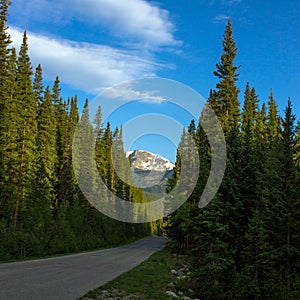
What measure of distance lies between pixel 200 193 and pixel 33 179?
23.1 m

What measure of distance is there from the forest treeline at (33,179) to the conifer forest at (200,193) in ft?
0.40

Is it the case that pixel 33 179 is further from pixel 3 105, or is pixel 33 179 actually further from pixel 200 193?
pixel 200 193

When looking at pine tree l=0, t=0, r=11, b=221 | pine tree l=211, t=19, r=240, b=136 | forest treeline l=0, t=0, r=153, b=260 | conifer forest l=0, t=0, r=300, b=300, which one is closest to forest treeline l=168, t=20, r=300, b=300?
conifer forest l=0, t=0, r=300, b=300

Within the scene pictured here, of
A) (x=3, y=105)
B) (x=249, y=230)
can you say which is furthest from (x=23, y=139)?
(x=249, y=230)

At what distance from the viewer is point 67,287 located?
40.2 feet

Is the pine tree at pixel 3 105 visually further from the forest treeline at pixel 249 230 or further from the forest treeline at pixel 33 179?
the forest treeline at pixel 249 230

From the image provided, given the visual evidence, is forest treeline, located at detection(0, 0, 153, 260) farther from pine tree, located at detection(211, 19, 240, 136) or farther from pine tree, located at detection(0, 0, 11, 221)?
pine tree, located at detection(211, 19, 240, 136)

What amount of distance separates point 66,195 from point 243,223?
113 ft

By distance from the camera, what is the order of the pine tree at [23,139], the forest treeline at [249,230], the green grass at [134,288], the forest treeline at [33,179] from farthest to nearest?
the pine tree at [23,139] → the forest treeline at [33,179] → the forest treeline at [249,230] → the green grass at [134,288]

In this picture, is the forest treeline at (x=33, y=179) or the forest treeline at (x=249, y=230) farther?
the forest treeline at (x=33, y=179)

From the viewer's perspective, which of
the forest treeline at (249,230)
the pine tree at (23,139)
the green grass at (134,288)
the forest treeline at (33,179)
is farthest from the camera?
the pine tree at (23,139)

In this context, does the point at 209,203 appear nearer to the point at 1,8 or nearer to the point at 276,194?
the point at 276,194

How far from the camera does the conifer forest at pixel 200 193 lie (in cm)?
1719

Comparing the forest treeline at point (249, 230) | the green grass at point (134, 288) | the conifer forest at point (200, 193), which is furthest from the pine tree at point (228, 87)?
the green grass at point (134, 288)
